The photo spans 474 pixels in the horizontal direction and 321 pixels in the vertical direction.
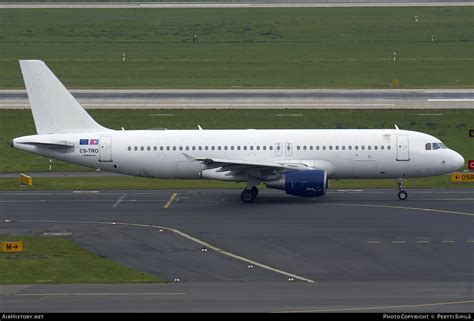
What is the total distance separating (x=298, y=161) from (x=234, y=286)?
67.0ft

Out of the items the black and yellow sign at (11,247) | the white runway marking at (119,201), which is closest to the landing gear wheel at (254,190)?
the white runway marking at (119,201)

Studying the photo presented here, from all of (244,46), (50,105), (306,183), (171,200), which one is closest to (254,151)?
(306,183)

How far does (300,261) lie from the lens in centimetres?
4138

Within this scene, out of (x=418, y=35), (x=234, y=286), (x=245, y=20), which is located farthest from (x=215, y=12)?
(x=234, y=286)

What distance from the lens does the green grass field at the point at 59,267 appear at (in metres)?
38.2

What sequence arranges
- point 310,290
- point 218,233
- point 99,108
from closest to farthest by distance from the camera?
point 310,290 < point 218,233 < point 99,108

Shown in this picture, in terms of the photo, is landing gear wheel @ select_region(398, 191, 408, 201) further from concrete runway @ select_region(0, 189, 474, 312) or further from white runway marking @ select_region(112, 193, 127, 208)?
white runway marking @ select_region(112, 193, 127, 208)

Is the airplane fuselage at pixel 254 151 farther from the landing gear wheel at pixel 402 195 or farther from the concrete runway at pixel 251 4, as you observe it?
the concrete runway at pixel 251 4

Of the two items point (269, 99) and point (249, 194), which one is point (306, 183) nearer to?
point (249, 194)

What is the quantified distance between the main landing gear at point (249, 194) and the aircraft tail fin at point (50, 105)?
354 inches

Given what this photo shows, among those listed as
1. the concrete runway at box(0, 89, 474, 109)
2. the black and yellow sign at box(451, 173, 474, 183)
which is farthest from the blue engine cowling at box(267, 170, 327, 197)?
the concrete runway at box(0, 89, 474, 109)

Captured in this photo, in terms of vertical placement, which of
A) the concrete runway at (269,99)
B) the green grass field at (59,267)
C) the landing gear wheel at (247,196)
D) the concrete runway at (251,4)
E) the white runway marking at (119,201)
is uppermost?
the concrete runway at (251,4)

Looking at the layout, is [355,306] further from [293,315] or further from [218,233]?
[218,233]

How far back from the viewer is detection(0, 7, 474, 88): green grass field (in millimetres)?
102875
